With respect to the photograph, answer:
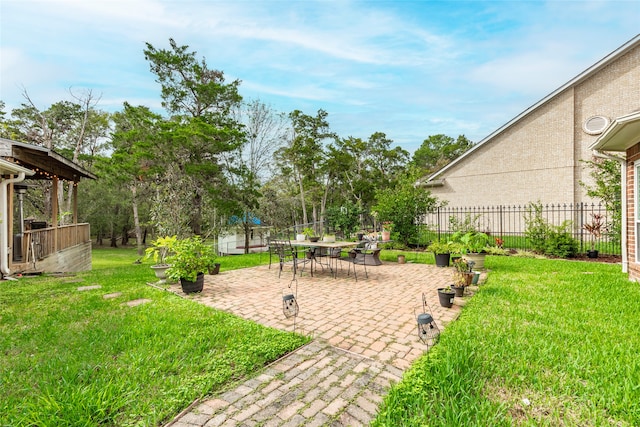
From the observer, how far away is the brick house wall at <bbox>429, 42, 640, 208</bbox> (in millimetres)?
12414

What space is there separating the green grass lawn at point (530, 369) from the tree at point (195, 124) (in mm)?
10796

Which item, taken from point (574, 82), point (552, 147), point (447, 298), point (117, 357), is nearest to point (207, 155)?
point (117, 357)

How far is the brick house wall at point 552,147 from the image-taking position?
1241cm

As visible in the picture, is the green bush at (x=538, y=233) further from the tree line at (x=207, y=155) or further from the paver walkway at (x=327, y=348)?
the paver walkway at (x=327, y=348)

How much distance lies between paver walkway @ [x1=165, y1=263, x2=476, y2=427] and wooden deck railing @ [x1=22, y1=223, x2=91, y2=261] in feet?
16.5

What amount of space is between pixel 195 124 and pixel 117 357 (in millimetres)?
10532

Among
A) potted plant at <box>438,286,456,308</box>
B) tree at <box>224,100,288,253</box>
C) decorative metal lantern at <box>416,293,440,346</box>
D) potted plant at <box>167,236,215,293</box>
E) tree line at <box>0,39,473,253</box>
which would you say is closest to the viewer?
decorative metal lantern at <box>416,293,440,346</box>

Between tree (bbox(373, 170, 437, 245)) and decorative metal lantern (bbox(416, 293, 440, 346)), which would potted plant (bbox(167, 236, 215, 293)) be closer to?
decorative metal lantern (bbox(416, 293, 440, 346))

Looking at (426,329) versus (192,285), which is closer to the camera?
(426,329)

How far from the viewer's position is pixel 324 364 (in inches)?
109

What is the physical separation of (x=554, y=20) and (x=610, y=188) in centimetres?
504

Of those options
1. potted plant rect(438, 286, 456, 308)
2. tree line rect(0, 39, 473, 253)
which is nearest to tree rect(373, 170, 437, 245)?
tree line rect(0, 39, 473, 253)

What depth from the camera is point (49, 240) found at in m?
8.82

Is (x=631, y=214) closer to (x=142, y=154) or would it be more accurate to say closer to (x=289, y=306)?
(x=289, y=306)
